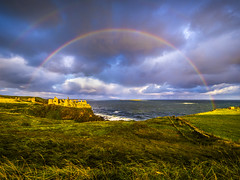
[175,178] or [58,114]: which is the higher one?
[175,178]

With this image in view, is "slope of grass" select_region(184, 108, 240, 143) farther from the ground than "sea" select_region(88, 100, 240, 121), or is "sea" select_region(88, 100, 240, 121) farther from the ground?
"slope of grass" select_region(184, 108, 240, 143)

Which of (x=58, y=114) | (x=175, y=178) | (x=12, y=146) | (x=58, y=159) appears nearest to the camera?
(x=175, y=178)

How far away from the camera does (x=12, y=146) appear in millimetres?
4000

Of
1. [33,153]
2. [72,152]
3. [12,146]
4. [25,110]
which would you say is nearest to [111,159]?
[72,152]

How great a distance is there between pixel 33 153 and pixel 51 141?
871 millimetres

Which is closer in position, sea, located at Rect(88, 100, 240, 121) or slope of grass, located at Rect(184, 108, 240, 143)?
slope of grass, located at Rect(184, 108, 240, 143)

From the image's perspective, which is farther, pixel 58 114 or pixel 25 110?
pixel 58 114

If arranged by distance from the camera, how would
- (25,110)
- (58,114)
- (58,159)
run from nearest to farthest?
(58,159) < (25,110) < (58,114)

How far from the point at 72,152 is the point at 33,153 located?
4.33ft

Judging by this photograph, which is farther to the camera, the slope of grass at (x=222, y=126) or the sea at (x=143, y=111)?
the sea at (x=143, y=111)

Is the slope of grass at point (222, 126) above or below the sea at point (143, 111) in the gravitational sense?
above

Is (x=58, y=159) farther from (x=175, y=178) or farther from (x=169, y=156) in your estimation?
(x=169, y=156)

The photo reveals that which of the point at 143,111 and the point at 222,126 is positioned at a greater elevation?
the point at 222,126

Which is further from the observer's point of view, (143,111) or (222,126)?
(143,111)
